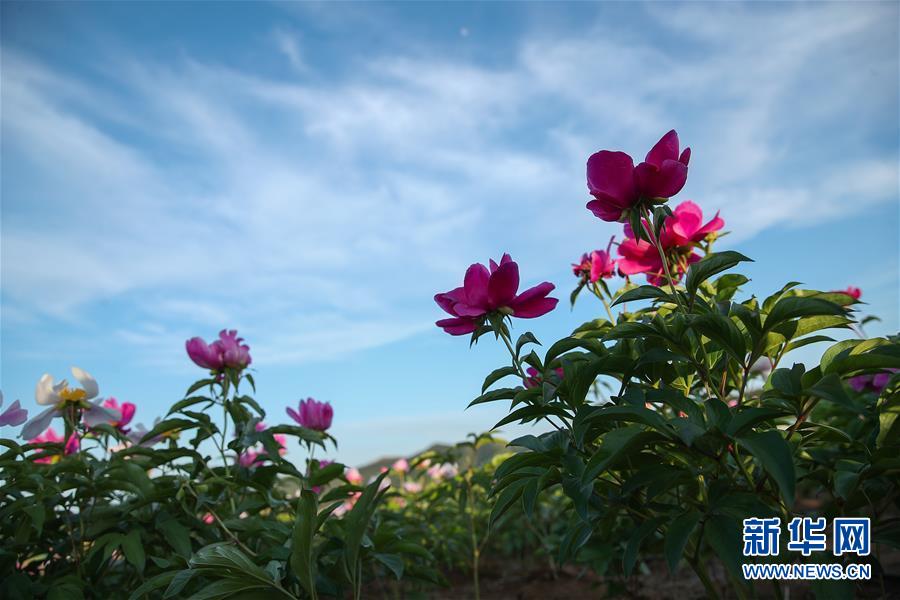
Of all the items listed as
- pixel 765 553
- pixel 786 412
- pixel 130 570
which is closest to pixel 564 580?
pixel 130 570

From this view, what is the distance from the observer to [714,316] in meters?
0.94

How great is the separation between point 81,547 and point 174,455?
1.00 feet

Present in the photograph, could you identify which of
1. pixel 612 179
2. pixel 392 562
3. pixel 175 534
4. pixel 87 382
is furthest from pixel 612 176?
pixel 87 382

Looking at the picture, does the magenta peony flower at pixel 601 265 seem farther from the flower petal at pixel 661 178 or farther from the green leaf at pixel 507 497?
the green leaf at pixel 507 497

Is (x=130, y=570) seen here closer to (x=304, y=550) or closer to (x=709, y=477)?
(x=304, y=550)

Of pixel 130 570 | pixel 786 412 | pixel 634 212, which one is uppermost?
pixel 634 212

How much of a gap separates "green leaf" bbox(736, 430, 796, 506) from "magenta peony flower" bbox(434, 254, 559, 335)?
44cm

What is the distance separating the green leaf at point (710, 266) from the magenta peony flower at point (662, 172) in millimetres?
143

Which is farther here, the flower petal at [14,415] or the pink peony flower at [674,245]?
the flower petal at [14,415]

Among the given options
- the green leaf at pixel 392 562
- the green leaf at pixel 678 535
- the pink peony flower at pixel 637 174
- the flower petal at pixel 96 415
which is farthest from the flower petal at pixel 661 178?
the flower petal at pixel 96 415

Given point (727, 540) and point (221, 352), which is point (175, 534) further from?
point (727, 540)

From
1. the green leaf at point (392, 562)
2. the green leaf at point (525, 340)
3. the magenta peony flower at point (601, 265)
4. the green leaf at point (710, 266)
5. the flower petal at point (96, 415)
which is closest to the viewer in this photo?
the green leaf at point (710, 266)

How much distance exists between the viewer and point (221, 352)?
73.0 inches

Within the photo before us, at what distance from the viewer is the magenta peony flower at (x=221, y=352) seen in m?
1.83
